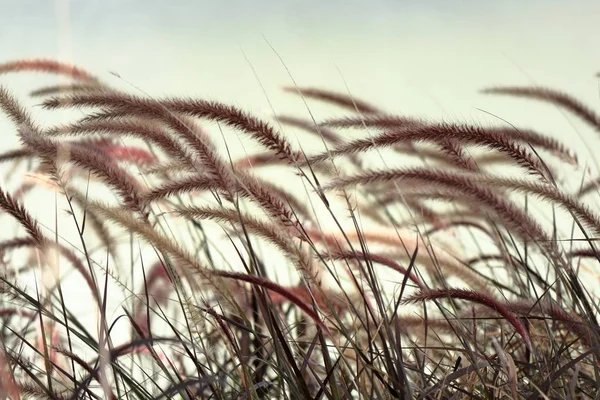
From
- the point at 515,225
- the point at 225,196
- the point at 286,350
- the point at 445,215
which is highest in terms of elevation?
the point at 445,215

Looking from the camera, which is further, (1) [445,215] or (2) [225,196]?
(1) [445,215]

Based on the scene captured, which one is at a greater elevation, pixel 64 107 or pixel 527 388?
pixel 64 107

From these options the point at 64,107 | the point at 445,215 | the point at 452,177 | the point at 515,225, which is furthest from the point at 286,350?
the point at 445,215

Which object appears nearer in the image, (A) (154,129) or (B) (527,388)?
(A) (154,129)

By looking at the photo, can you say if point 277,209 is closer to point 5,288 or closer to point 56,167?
point 56,167

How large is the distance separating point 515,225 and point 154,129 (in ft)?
2.73

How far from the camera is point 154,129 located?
5.72 feet

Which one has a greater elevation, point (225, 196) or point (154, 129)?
point (154, 129)

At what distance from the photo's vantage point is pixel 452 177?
5.77ft

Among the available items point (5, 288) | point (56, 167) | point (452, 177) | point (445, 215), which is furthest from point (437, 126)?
point (445, 215)

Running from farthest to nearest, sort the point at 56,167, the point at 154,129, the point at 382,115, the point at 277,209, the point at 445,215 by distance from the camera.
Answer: the point at 445,215, the point at 382,115, the point at 154,129, the point at 56,167, the point at 277,209

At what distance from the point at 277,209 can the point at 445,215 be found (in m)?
1.52

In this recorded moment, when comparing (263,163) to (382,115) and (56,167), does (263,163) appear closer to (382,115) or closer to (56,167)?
(382,115)

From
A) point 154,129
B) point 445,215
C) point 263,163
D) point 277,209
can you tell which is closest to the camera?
point 277,209
